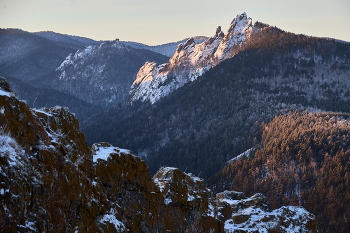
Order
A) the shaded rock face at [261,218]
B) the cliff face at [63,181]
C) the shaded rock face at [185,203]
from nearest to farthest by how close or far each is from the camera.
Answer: the cliff face at [63,181], the shaded rock face at [185,203], the shaded rock face at [261,218]

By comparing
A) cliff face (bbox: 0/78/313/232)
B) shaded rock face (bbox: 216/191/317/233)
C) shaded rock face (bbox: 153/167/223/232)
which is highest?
cliff face (bbox: 0/78/313/232)

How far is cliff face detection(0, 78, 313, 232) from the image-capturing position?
3234 cm

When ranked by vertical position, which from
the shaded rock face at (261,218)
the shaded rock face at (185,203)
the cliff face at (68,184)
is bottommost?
the shaded rock face at (261,218)

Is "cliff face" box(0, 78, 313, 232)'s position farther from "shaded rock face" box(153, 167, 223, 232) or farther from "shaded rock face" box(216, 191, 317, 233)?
"shaded rock face" box(216, 191, 317, 233)

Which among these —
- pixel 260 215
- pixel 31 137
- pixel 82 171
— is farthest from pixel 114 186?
pixel 260 215

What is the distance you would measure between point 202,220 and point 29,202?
24.4m

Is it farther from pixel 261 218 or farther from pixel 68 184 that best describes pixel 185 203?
pixel 261 218

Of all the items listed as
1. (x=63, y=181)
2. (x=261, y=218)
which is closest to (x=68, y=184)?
(x=63, y=181)

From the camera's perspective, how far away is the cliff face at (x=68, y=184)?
1273 inches

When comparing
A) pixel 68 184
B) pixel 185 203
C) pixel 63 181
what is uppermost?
pixel 63 181

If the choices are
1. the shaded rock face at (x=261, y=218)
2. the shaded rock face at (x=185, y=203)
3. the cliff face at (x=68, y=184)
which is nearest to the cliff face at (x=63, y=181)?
the cliff face at (x=68, y=184)

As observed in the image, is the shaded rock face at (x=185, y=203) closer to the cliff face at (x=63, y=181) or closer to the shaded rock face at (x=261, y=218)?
the cliff face at (x=63, y=181)

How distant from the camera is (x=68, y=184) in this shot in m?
36.1

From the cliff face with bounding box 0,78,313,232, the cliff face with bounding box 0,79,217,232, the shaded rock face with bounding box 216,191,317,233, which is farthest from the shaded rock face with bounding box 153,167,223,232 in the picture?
the shaded rock face with bounding box 216,191,317,233
